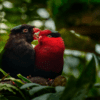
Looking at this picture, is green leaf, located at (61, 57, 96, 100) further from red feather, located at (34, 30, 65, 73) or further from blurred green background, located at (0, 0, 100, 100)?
blurred green background, located at (0, 0, 100, 100)

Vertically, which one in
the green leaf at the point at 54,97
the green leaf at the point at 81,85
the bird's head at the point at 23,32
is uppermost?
the bird's head at the point at 23,32

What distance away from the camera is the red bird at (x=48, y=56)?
0.83m

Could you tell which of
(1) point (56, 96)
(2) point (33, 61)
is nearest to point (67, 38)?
(2) point (33, 61)

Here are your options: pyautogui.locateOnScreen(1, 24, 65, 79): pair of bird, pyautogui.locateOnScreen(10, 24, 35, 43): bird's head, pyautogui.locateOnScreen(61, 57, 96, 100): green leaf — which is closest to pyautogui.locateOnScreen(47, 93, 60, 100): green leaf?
pyautogui.locateOnScreen(61, 57, 96, 100): green leaf

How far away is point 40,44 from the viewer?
897 millimetres

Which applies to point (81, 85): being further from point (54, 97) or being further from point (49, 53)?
point (49, 53)

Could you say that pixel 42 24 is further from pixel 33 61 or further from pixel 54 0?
pixel 33 61

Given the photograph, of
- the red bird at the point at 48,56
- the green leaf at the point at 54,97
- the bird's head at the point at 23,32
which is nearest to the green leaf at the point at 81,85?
the green leaf at the point at 54,97

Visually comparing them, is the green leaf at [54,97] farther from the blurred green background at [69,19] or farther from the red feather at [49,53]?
the blurred green background at [69,19]

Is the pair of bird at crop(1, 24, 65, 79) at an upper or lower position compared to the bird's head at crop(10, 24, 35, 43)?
lower

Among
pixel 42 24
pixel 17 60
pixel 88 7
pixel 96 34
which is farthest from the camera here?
pixel 42 24

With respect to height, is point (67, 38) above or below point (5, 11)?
below

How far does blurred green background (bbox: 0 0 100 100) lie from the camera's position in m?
1.36

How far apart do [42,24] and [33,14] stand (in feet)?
0.57
